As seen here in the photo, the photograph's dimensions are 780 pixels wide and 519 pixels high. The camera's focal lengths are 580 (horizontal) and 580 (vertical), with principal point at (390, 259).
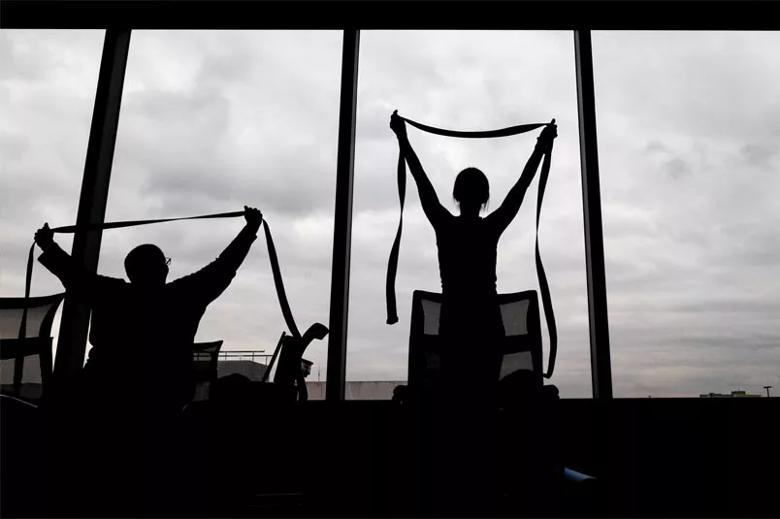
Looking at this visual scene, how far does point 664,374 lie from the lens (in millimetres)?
2797

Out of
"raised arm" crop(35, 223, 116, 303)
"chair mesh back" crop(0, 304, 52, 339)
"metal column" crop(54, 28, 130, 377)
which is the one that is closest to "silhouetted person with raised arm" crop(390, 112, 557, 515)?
"raised arm" crop(35, 223, 116, 303)

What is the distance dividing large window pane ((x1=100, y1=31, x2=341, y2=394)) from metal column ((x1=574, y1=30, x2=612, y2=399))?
1312mm

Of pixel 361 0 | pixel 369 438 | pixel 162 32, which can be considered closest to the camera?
pixel 369 438

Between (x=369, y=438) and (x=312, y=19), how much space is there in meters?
2.30

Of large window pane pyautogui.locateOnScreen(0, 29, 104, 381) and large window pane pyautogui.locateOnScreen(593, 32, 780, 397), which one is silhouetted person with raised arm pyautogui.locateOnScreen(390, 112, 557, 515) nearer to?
large window pane pyautogui.locateOnScreen(593, 32, 780, 397)

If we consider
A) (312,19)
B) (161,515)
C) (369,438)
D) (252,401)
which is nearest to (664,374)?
(369,438)

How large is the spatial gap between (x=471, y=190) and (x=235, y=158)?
179 centimetres

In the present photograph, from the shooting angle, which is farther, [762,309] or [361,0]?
[361,0]

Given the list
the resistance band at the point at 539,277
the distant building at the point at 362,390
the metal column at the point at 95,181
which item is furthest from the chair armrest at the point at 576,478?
the metal column at the point at 95,181

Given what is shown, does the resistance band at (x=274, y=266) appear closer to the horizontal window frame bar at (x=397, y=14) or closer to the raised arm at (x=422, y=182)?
the raised arm at (x=422, y=182)

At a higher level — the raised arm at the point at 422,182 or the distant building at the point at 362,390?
the raised arm at the point at 422,182

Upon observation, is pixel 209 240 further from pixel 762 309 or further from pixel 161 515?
pixel 762 309

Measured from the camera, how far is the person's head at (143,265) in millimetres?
1759

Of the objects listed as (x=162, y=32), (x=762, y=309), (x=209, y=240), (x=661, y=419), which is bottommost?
(x=661, y=419)
